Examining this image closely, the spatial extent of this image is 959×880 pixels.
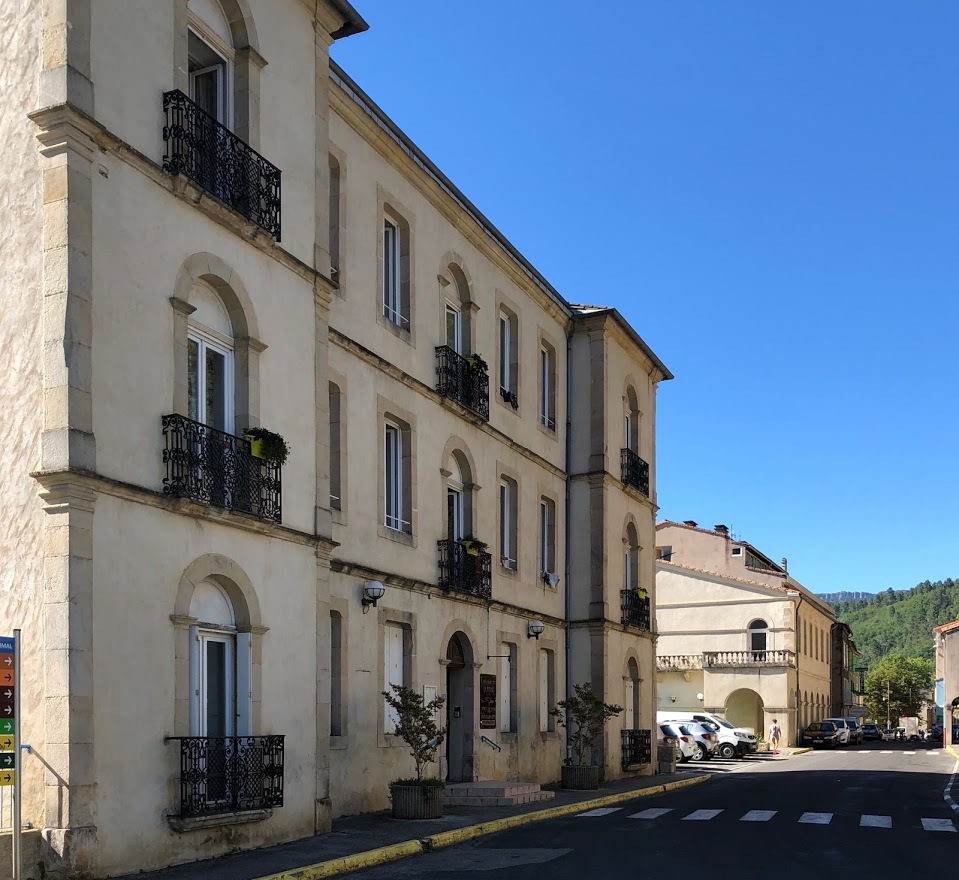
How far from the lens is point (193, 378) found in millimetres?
14547

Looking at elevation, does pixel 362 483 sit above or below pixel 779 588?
above

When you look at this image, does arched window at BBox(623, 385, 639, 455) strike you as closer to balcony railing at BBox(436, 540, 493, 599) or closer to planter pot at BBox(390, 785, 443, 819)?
balcony railing at BBox(436, 540, 493, 599)

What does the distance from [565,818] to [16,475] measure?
11.4m

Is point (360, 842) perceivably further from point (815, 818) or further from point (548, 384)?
point (548, 384)

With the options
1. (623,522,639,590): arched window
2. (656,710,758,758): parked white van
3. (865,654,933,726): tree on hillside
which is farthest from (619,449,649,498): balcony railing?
(865,654,933,726): tree on hillside

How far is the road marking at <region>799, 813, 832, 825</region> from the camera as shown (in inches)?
770

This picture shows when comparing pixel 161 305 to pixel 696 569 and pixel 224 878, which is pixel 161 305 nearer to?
pixel 224 878

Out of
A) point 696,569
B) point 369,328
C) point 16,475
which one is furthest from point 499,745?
point 696,569

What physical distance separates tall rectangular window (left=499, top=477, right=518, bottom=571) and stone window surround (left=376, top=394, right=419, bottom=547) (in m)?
4.88

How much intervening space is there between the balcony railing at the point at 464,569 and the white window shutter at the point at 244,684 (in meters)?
7.85

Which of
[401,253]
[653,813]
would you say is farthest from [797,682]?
[401,253]

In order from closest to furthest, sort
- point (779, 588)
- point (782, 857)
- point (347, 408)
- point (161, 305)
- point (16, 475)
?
point (16, 475)
point (161, 305)
point (782, 857)
point (347, 408)
point (779, 588)

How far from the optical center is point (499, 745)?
24.6 meters

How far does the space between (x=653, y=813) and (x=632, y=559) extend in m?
12.4
